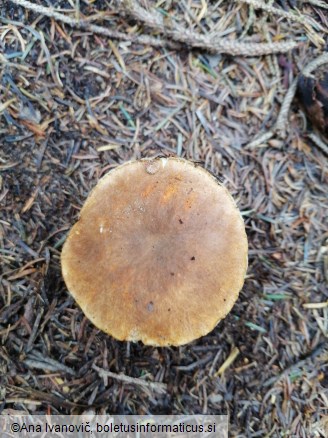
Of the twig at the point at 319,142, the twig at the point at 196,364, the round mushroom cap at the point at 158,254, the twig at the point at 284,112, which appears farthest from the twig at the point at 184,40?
the twig at the point at 196,364

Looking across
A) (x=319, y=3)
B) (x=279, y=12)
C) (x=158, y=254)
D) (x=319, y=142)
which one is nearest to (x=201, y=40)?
(x=279, y=12)

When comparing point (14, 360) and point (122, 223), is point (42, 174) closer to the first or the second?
point (122, 223)

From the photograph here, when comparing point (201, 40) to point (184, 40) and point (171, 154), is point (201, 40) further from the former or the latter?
point (171, 154)

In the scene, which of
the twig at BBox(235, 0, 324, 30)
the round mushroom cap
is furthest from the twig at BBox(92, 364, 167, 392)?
the twig at BBox(235, 0, 324, 30)

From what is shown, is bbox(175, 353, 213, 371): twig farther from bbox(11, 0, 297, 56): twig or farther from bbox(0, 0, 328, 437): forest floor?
bbox(11, 0, 297, 56): twig

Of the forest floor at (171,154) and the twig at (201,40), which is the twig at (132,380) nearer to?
the forest floor at (171,154)

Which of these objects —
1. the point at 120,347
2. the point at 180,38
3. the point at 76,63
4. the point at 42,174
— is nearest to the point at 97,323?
the point at 120,347
